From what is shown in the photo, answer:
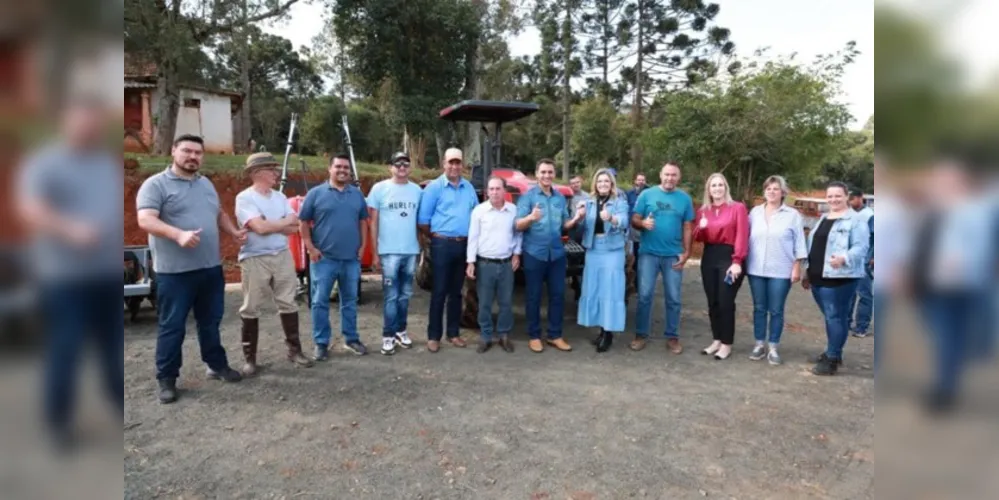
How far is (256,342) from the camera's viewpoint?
4.32m

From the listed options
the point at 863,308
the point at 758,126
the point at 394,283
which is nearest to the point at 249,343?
the point at 394,283

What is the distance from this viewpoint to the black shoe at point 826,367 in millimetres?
4555

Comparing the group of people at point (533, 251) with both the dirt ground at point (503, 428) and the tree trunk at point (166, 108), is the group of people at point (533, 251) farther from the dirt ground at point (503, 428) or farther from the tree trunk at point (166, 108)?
the tree trunk at point (166, 108)

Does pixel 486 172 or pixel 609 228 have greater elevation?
pixel 486 172

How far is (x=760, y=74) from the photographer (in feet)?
54.1

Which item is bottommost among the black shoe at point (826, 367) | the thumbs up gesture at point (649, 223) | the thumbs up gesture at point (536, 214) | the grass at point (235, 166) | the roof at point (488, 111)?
the black shoe at point (826, 367)

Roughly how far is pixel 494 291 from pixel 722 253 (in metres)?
1.96

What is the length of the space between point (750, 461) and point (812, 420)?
0.86 m

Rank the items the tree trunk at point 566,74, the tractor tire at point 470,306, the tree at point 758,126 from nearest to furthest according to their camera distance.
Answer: the tractor tire at point 470,306 → the tree at point 758,126 → the tree trunk at point 566,74

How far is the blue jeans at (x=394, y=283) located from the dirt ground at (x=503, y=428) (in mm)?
296

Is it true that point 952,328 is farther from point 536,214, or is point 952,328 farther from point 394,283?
point 394,283

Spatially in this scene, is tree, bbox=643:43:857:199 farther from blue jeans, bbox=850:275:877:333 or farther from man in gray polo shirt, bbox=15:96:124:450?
man in gray polo shirt, bbox=15:96:124:450

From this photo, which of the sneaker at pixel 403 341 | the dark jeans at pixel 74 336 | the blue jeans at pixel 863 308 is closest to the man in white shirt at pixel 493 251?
the sneaker at pixel 403 341

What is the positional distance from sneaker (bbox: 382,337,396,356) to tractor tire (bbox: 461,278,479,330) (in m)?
0.97
